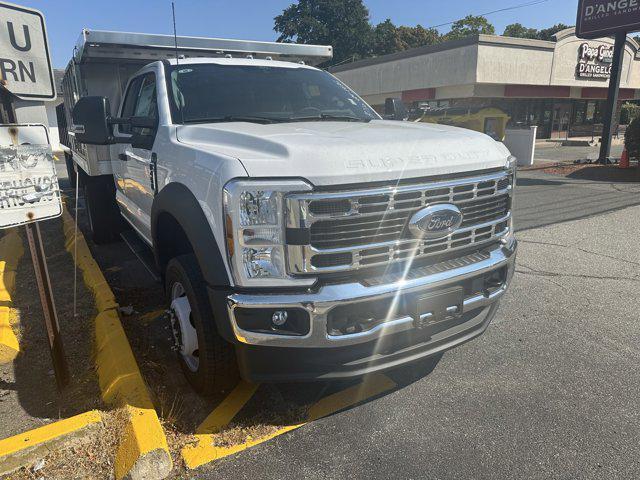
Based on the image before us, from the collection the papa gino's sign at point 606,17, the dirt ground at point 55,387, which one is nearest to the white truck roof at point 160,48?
the dirt ground at point 55,387

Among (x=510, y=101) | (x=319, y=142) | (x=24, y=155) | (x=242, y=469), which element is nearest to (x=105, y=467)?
(x=242, y=469)

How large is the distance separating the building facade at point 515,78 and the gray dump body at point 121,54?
2056 cm

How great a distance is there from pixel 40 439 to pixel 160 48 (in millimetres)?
4656

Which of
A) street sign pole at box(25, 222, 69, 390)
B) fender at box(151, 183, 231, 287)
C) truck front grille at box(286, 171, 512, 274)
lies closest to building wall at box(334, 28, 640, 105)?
truck front grille at box(286, 171, 512, 274)

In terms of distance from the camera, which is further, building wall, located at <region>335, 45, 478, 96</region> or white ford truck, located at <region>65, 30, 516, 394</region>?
building wall, located at <region>335, 45, 478, 96</region>

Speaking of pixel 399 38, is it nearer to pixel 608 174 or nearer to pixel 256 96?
pixel 608 174

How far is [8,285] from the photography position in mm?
4484

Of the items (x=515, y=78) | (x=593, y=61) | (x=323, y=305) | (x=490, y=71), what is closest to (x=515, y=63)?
(x=515, y=78)

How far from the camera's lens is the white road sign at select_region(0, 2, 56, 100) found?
268cm

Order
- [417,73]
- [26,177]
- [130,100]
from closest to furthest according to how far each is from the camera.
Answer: [26,177] < [130,100] < [417,73]

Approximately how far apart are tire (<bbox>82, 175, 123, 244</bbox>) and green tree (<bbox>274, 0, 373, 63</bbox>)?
62989 mm

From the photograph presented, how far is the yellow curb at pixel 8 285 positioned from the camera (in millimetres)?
3436

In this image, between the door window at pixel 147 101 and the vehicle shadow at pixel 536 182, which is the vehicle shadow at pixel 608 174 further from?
the door window at pixel 147 101

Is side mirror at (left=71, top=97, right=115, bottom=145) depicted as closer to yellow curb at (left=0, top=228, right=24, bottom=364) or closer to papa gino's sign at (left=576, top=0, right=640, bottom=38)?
yellow curb at (left=0, top=228, right=24, bottom=364)
